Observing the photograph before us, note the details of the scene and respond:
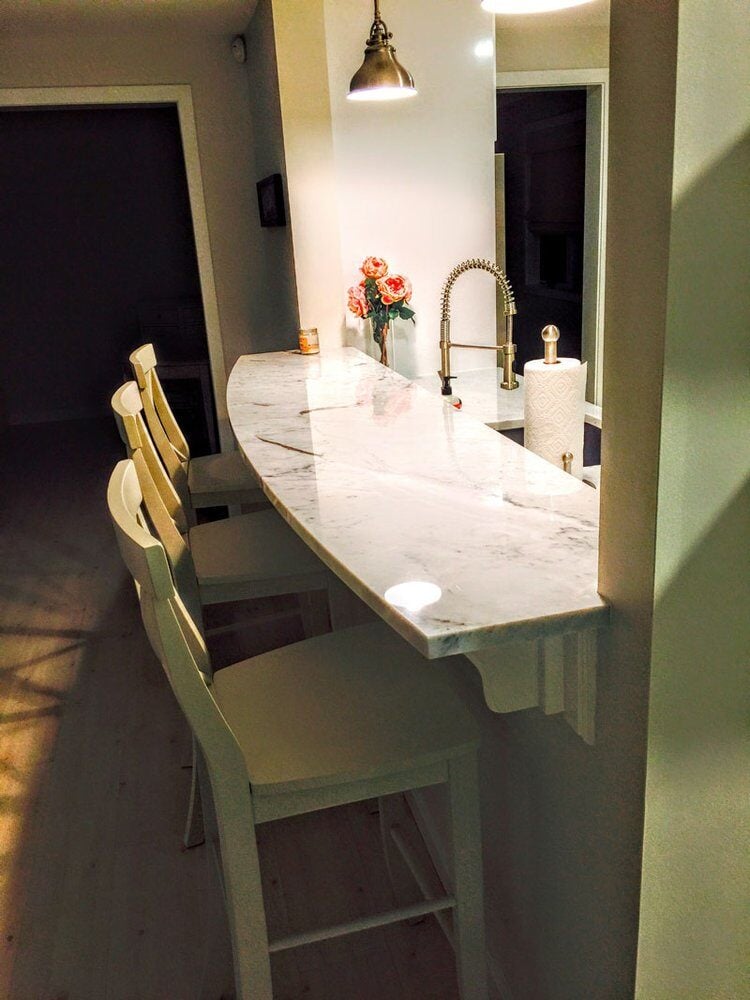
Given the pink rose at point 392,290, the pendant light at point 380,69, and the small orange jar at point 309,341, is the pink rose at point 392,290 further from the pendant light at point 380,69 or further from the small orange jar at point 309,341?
the pendant light at point 380,69

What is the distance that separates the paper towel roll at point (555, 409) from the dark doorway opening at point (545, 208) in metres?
4.60

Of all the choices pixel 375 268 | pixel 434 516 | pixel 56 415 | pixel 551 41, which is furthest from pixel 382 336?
pixel 56 415

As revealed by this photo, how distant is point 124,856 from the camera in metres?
2.23

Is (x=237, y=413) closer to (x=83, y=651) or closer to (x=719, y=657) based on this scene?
(x=83, y=651)

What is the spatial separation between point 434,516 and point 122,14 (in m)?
3.76

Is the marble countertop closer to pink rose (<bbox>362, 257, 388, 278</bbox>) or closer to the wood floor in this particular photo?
pink rose (<bbox>362, 257, 388, 278</bbox>)

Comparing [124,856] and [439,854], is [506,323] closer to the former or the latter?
[439,854]

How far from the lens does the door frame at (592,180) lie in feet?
14.7

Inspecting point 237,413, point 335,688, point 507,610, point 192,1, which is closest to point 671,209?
point 507,610

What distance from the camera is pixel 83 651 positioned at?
130 inches

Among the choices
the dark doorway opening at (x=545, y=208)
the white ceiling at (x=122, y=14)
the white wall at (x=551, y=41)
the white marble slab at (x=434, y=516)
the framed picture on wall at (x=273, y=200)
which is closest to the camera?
the white marble slab at (x=434, y=516)

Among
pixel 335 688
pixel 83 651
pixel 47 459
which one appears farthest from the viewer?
pixel 47 459

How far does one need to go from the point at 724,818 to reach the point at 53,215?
7.65m

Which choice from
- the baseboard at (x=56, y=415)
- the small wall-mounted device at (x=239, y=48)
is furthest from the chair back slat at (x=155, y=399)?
the baseboard at (x=56, y=415)
